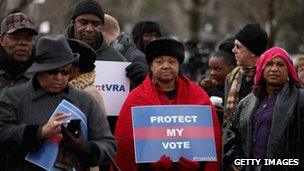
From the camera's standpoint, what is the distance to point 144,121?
26.0 feet

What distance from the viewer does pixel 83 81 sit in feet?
25.7

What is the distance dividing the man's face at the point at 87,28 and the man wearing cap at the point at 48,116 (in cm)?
202

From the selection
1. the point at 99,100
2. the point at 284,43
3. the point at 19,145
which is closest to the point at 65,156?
the point at 19,145

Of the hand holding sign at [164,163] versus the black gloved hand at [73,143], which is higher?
the black gloved hand at [73,143]

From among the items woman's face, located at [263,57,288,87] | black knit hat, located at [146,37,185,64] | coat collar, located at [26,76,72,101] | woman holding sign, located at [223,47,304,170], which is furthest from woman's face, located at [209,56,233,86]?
coat collar, located at [26,76,72,101]

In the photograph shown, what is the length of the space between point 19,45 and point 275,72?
214 centimetres

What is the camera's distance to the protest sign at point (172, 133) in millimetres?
7816

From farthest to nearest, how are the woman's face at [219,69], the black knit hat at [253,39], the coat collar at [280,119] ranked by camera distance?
the woman's face at [219,69] → the black knit hat at [253,39] → the coat collar at [280,119]

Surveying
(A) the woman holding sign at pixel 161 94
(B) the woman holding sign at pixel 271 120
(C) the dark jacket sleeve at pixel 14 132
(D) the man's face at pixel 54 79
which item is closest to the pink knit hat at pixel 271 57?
(B) the woman holding sign at pixel 271 120

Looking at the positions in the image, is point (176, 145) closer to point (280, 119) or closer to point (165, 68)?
point (165, 68)

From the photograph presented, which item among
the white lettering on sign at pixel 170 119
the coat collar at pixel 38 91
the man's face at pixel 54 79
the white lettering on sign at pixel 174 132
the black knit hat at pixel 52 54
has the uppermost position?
the black knit hat at pixel 52 54

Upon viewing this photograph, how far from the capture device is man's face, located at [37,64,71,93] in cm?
672

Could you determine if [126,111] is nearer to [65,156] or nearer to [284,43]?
[65,156]

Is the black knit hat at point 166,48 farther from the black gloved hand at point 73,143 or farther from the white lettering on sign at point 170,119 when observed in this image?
the black gloved hand at point 73,143
